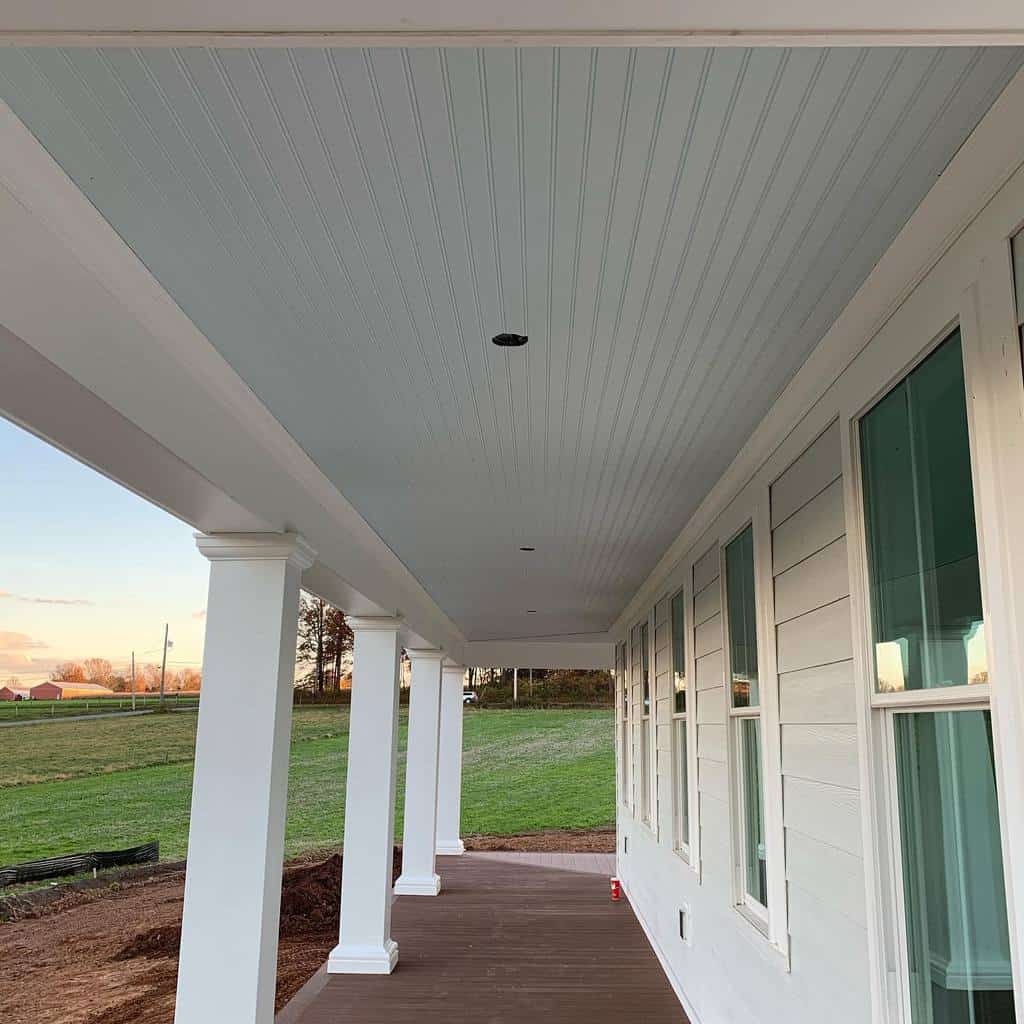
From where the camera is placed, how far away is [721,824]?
14.5 ft

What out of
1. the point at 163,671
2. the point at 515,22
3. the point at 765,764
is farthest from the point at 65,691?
the point at 515,22

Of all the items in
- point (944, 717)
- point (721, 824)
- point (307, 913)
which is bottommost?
point (307, 913)

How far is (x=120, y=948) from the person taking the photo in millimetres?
10906

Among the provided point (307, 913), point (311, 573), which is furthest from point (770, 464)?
point (307, 913)

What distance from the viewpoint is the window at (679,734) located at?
Answer: 19.3 ft

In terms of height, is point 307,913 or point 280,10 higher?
point 280,10

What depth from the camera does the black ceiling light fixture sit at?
2736 mm

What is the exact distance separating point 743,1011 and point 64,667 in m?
18.0

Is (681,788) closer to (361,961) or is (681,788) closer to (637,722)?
(361,961)

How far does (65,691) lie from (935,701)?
19.4 meters

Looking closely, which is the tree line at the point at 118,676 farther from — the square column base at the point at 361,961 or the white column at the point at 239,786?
the white column at the point at 239,786

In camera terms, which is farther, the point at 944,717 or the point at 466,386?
the point at 466,386

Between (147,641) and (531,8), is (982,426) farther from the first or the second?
(147,641)

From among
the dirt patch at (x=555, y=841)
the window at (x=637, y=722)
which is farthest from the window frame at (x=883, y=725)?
the dirt patch at (x=555, y=841)
